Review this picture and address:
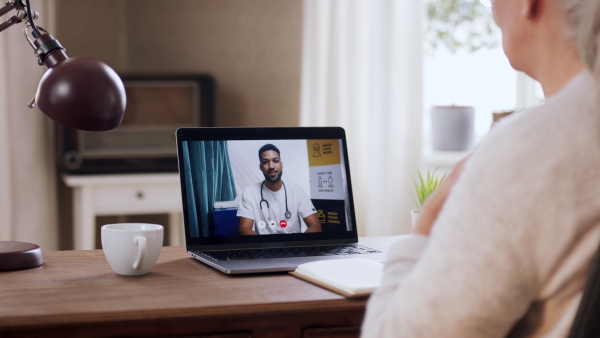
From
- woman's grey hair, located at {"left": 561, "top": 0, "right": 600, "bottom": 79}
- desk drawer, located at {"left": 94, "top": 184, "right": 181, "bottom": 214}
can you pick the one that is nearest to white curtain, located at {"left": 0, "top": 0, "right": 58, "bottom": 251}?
desk drawer, located at {"left": 94, "top": 184, "right": 181, "bottom": 214}

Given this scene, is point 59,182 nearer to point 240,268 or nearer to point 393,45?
point 393,45

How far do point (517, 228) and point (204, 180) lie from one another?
32.1 inches

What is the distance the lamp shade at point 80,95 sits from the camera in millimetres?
1133

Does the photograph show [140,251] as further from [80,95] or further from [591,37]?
[591,37]

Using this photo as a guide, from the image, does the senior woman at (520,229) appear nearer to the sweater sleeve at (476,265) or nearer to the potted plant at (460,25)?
the sweater sleeve at (476,265)

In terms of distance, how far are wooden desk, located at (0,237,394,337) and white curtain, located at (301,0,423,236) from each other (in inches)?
75.3

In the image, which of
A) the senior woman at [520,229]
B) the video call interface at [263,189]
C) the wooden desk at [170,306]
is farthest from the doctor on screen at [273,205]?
the senior woman at [520,229]

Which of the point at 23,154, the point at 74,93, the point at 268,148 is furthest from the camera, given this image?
the point at 23,154

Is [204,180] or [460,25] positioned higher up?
[460,25]

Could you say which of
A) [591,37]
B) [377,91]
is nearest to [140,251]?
[591,37]

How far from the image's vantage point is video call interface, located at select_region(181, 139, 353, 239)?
1.37 m

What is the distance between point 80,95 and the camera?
1.13m

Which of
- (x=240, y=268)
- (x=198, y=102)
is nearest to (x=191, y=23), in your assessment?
(x=198, y=102)

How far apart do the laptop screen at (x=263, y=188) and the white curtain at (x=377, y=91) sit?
1577 millimetres
